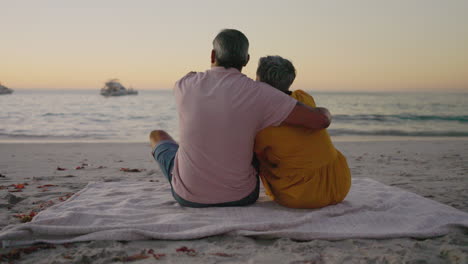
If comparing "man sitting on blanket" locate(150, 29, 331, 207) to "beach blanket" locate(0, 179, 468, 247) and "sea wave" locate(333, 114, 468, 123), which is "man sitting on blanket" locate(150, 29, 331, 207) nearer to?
"beach blanket" locate(0, 179, 468, 247)

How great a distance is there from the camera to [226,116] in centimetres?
246

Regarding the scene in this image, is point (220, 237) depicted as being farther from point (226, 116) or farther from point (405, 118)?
point (405, 118)

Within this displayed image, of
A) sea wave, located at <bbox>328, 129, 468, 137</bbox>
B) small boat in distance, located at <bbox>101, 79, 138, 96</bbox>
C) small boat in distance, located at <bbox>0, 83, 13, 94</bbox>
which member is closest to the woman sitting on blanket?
sea wave, located at <bbox>328, 129, 468, 137</bbox>

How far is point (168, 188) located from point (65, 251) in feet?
5.53

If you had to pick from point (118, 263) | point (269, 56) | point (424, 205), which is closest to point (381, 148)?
point (424, 205)

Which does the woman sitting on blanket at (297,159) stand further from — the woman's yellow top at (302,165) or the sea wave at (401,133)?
the sea wave at (401,133)

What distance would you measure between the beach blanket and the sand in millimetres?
67

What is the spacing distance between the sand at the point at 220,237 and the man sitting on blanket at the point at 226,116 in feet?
1.58

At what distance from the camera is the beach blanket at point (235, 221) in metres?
2.28

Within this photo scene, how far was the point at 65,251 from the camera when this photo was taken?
2096mm

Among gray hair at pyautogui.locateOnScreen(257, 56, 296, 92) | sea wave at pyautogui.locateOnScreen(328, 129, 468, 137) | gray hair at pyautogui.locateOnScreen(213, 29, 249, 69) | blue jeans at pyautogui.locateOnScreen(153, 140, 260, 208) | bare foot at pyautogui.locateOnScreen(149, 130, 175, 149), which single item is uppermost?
gray hair at pyautogui.locateOnScreen(213, 29, 249, 69)

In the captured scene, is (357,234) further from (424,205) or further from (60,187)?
(60,187)

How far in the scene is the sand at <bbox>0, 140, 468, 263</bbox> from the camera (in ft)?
6.57

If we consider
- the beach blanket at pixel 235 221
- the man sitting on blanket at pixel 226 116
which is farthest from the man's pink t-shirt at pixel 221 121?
the beach blanket at pixel 235 221
